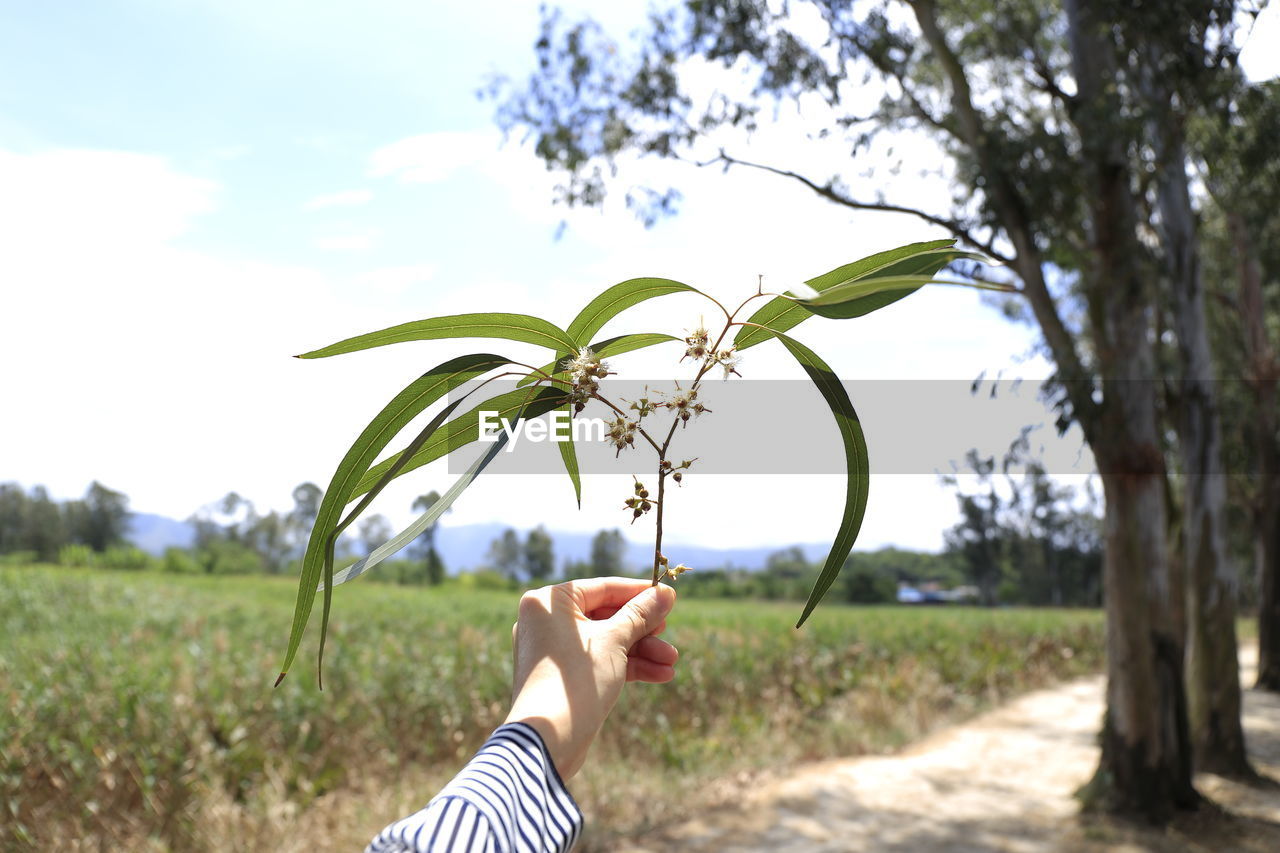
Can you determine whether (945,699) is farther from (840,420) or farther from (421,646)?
(840,420)

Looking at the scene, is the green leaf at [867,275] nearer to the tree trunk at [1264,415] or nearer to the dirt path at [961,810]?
the dirt path at [961,810]

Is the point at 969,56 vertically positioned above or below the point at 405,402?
above

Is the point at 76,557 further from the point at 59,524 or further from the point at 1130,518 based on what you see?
the point at 1130,518

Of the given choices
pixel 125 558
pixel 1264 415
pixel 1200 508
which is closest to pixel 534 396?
pixel 1200 508

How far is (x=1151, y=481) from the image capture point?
5.03m

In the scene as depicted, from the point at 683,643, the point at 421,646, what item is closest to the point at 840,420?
the point at 421,646

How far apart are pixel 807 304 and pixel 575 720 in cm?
49

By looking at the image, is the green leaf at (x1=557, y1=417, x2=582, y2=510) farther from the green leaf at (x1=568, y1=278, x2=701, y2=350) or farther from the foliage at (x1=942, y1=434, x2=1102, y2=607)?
the foliage at (x1=942, y1=434, x2=1102, y2=607)

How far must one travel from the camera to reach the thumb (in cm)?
103

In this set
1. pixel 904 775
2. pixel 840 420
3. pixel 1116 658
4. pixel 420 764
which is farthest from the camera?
pixel 904 775

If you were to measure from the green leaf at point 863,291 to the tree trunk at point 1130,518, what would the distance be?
188 inches

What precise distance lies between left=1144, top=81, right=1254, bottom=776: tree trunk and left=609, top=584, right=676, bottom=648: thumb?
18.8ft

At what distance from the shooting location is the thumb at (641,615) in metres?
1.03

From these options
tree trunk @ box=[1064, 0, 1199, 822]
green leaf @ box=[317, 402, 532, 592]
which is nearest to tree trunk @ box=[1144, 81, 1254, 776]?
tree trunk @ box=[1064, 0, 1199, 822]
